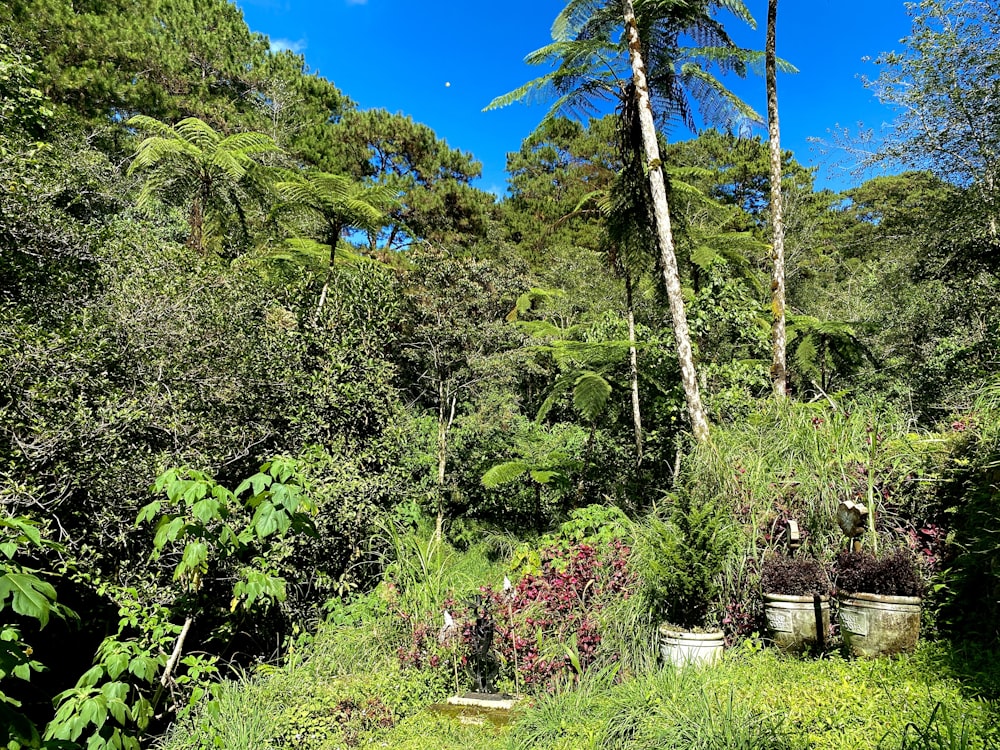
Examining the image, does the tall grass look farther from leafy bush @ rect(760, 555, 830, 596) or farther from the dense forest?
leafy bush @ rect(760, 555, 830, 596)

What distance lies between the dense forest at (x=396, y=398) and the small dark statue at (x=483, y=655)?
0.25m

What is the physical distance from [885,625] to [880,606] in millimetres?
106

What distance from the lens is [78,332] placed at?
427cm

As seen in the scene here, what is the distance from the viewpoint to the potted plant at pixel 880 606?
3.31 meters

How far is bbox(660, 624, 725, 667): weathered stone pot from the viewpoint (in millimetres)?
3576

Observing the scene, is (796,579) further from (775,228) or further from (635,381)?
(775,228)

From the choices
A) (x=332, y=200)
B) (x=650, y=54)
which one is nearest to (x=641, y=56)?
(x=650, y=54)

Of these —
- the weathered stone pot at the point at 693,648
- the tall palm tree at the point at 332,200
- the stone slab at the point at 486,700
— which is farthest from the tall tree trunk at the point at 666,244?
the tall palm tree at the point at 332,200

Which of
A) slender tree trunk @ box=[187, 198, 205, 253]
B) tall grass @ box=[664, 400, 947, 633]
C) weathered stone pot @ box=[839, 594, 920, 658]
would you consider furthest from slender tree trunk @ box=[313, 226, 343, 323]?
weathered stone pot @ box=[839, 594, 920, 658]

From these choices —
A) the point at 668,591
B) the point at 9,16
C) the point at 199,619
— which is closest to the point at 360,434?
the point at 199,619

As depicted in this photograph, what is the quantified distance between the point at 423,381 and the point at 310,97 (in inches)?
463

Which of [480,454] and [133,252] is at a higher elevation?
[133,252]

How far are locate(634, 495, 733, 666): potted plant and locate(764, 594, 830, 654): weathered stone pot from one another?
0.40 metres

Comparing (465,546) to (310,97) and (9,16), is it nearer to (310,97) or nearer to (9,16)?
(9,16)
